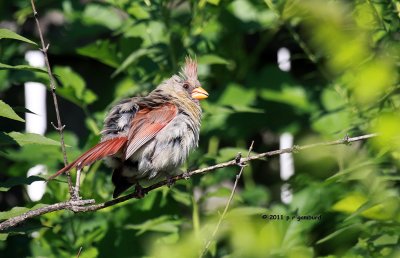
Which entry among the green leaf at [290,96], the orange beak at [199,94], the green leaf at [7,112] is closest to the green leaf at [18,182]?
the green leaf at [7,112]

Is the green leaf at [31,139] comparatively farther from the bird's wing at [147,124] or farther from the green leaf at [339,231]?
the green leaf at [339,231]

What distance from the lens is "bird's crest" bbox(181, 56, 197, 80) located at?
3926 mm

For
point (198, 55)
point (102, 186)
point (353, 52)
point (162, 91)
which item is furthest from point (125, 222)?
point (353, 52)

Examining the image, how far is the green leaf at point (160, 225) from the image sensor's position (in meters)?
3.67

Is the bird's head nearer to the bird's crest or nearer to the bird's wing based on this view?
the bird's crest

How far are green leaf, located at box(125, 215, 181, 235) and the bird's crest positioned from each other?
690mm

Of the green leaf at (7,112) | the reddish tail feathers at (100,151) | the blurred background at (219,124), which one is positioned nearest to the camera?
the green leaf at (7,112)

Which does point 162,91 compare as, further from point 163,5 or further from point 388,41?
point 388,41

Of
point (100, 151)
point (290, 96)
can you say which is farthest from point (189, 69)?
point (100, 151)

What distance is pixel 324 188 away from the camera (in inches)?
149

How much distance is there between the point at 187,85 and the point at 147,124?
28.7 inches

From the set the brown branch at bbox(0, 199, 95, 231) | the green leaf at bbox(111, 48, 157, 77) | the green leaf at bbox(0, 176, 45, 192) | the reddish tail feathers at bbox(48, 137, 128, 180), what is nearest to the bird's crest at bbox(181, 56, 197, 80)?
the green leaf at bbox(111, 48, 157, 77)

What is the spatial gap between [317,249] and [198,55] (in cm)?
116

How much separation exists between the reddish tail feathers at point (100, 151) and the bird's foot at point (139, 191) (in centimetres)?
19
